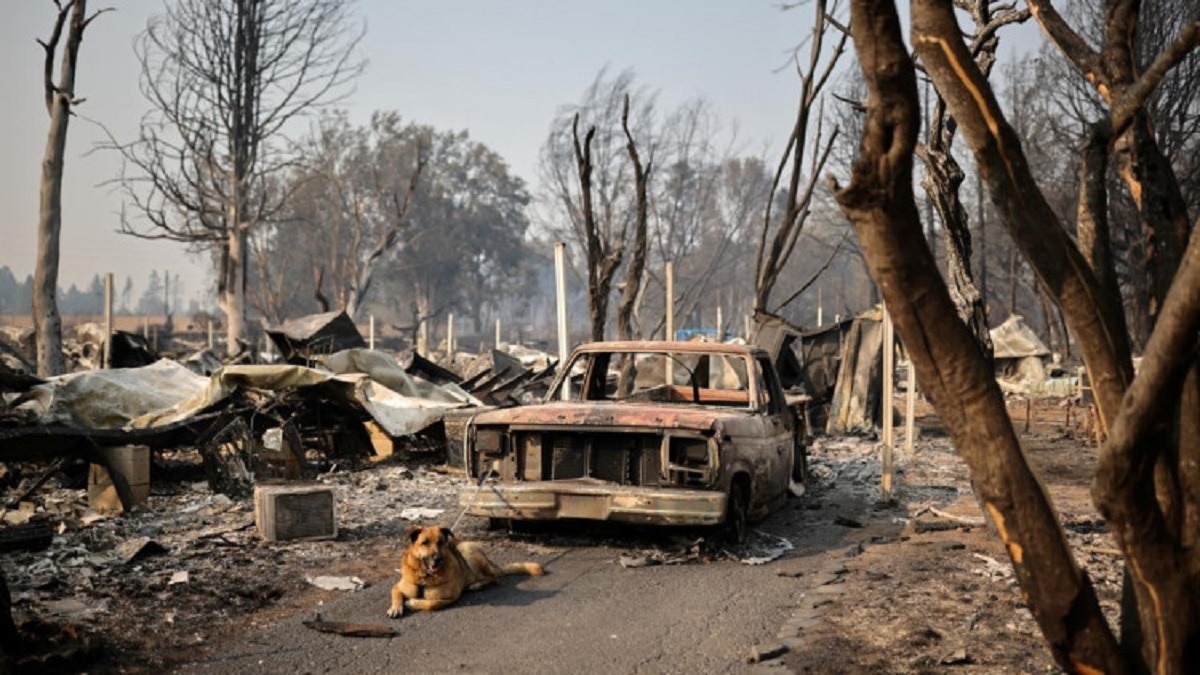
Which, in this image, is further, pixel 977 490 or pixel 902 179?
pixel 977 490

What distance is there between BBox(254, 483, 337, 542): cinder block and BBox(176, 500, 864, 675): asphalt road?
1584 millimetres

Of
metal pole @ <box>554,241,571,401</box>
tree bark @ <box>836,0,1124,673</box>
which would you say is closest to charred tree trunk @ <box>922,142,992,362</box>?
tree bark @ <box>836,0,1124,673</box>

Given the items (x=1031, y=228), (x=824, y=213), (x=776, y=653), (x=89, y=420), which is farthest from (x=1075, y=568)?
(x=824, y=213)

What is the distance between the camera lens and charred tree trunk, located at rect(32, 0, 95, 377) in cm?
1748

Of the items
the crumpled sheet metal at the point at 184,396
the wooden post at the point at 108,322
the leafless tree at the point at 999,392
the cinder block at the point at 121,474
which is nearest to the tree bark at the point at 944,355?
the leafless tree at the point at 999,392

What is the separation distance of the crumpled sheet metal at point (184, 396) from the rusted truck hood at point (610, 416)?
15.7ft

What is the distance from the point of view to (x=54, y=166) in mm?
17641

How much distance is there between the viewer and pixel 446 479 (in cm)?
1253

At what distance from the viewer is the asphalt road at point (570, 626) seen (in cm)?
539

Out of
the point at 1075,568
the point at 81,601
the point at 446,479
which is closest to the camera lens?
the point at 1075,568

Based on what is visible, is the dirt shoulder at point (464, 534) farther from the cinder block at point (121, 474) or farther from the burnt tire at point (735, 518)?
the burnt tire at point (735, 518)

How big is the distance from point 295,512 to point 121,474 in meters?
2.29

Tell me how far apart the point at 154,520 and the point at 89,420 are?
4243 mm

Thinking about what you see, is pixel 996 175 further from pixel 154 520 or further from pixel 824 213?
pixel 824 213
